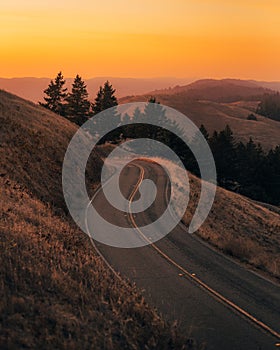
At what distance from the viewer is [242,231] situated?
29156mm

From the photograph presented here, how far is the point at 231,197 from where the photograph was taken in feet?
130

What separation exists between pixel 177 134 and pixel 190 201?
36.6 m

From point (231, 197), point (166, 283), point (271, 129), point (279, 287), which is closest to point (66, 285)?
point (166, 283)

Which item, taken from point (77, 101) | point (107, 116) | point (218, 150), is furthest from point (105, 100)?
point (218, 150)

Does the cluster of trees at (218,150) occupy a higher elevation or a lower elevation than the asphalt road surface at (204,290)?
higher

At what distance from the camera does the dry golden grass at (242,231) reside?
18.1 metres

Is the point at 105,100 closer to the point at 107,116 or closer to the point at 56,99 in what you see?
the point at 107,116

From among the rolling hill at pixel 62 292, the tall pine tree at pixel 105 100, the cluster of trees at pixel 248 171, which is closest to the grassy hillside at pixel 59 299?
the rolling hill at pixel 62 292

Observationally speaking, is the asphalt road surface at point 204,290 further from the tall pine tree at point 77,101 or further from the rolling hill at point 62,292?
the tall pine tree at point 77,101

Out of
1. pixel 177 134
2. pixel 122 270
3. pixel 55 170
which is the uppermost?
pixel 177 134

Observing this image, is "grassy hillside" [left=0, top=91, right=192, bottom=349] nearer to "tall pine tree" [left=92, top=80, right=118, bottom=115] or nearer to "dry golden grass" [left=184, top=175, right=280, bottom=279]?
"dry golden grass" [left=184, top=175, right=280, bottom=279]

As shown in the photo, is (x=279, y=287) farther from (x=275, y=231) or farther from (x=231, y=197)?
(x=231, y=197)

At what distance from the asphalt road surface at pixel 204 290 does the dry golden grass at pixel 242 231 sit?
0.93 m

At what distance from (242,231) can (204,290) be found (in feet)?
55.4
